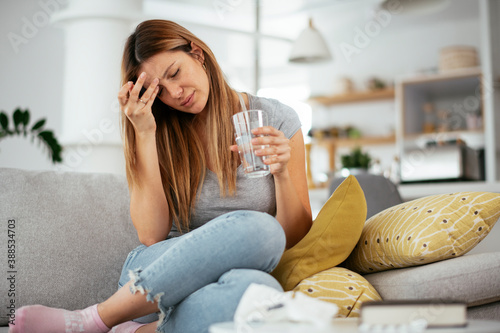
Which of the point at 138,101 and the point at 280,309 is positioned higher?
the point at 138,101

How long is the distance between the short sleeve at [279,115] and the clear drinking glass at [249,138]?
35 centimetres

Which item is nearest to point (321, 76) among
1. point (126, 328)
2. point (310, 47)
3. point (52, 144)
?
point (310, 47)

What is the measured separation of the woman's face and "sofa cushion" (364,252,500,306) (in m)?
0.75

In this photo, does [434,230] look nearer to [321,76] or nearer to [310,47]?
[310,47]

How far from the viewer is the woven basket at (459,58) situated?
5016 mm

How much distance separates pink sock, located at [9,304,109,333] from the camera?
1223 mm

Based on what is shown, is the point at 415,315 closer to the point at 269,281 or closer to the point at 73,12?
the point at 269,281

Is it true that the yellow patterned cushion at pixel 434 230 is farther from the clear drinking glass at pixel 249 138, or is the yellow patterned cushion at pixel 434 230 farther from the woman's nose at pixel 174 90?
the woman's nose at pixel 174 90

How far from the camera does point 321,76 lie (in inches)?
264

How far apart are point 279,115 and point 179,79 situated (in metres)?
0.34

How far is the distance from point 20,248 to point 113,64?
224cm

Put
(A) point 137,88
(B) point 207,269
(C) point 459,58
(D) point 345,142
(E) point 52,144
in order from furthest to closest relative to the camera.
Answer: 1. (D) point 345,142
2. (C) point 459,58
3. (E) point 52,144
4. (A) point 137,88
5. (B) point 207,269

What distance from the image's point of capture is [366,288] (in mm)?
1259

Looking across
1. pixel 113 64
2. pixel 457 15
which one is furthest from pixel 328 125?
pixel 113 64
